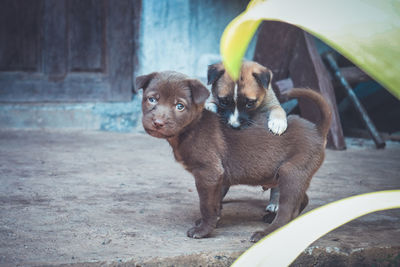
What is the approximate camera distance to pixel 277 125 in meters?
2.38

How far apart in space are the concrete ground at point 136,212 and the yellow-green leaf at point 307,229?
22 mm

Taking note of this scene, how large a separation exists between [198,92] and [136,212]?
78 cm

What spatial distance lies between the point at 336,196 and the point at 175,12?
3396 mm

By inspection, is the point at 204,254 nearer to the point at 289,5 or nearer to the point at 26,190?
the point at 289,5

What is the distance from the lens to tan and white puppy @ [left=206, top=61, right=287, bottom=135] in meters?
2.60

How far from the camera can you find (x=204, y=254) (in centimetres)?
187

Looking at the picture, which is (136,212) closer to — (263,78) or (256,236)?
(256,236)

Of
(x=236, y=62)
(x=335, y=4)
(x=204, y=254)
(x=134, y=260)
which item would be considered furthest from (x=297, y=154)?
(x=236, y=62)

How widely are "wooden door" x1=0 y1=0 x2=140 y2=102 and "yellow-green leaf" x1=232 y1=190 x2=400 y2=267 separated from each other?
17.0 ft

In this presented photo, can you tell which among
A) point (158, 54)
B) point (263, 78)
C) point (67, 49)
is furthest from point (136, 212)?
point (67, 49)

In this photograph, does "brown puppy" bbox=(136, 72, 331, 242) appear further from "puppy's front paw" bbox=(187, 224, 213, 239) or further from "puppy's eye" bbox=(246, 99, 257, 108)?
"puppy's eye" bbox=(246, 99, 257, 108)

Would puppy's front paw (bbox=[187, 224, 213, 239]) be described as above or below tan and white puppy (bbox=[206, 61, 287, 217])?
below

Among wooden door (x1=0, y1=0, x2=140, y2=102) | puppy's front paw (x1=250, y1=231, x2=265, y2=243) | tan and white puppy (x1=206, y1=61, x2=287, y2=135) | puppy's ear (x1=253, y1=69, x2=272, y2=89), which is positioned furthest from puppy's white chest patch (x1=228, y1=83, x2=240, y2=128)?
wooden door (x1=0, y1=0, x2=140, y2=102)

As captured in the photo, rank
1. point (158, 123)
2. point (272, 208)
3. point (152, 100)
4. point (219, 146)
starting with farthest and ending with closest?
1. point (272, 208)
2. point (219, 146)
3. point (152, 100)
4. point (158, 123)
